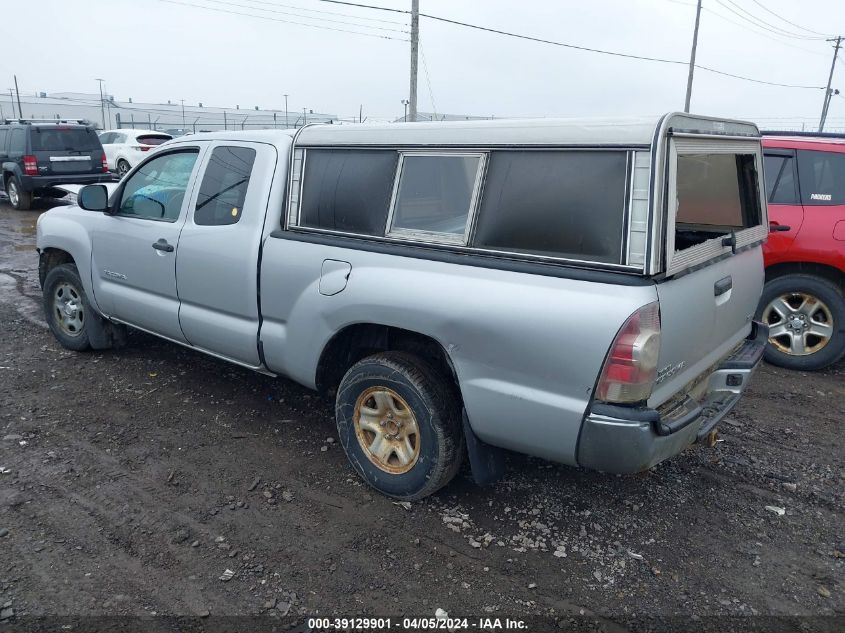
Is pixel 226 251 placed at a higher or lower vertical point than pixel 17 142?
lower

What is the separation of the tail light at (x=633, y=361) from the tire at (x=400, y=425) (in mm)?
873

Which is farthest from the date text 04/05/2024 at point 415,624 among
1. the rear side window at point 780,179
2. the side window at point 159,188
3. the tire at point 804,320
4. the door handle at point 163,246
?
the rear side window at point 780,179

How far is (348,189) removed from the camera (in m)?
3.51

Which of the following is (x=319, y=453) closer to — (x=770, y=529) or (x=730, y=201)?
(x=770, y=529)

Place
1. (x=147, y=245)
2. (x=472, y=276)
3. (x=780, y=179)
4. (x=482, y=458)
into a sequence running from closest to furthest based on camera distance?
(x=472, y=276) < (x=482, y=458) < (x=147, y=245) < (x=780, y=179)

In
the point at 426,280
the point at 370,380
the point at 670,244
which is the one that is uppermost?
the point at 670,244

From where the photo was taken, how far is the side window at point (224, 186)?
394 centimetres

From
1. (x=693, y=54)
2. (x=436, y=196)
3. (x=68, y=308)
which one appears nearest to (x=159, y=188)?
(x=68, y=308)

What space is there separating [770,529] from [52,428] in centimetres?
435

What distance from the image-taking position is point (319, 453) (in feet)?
13.0

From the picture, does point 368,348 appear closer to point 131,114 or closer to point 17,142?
point 17,142

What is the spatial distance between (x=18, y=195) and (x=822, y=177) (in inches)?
616

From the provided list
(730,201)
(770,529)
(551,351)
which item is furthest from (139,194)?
(770,529)

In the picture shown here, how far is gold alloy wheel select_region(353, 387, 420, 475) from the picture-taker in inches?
130
